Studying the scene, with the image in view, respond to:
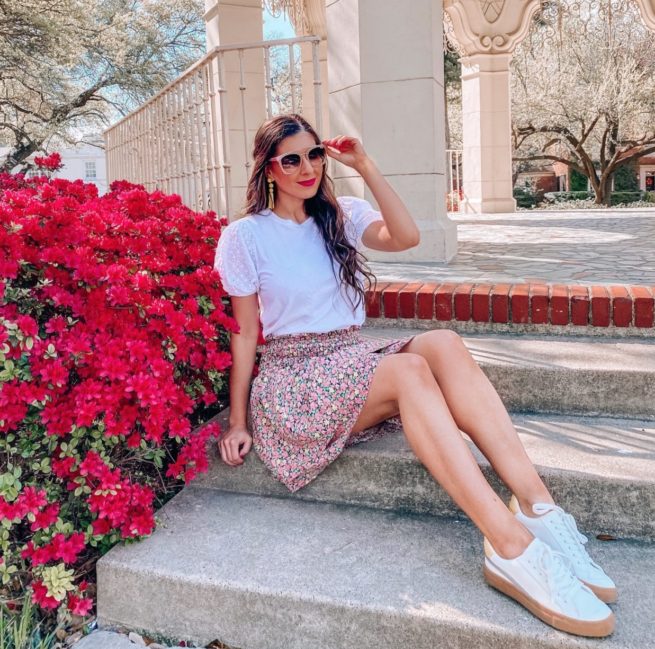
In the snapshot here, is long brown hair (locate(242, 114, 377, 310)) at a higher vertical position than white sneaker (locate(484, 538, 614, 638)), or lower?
higher

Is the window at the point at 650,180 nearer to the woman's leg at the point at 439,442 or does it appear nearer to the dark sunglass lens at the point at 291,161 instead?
the dark sunglass lens at the point at 291,161

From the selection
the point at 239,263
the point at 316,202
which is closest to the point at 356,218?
the point at 316,202

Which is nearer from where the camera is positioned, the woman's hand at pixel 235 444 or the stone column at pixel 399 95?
the woman's hand at pixel 235 444

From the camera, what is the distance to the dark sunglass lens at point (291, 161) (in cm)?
218

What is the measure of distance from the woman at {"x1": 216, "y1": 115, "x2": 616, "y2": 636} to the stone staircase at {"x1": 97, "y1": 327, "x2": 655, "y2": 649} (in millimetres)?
113

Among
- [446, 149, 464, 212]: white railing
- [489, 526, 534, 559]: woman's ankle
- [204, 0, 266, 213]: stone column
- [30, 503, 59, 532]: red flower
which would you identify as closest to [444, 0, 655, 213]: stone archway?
[446, 149, 464, 212]: white railing

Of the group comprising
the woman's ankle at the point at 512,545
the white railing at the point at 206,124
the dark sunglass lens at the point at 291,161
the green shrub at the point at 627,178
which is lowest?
the woman's ankle at the point at 512,545

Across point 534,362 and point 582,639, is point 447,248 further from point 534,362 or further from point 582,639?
point 582,639

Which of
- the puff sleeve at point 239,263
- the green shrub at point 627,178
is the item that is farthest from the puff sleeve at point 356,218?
the green shrub at point 627,178

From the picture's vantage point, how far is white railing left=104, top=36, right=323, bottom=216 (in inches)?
164

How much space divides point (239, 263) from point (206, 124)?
252cm

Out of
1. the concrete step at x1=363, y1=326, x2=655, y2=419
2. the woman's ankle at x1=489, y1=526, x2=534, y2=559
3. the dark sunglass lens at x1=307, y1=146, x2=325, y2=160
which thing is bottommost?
the woman's ankle at x1=489, y1=526, x2=534, y2=559

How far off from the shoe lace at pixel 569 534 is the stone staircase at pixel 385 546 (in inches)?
4.7

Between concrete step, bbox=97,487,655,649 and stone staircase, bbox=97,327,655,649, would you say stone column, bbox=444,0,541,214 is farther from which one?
concrete step, bbox=97,487,655,649
